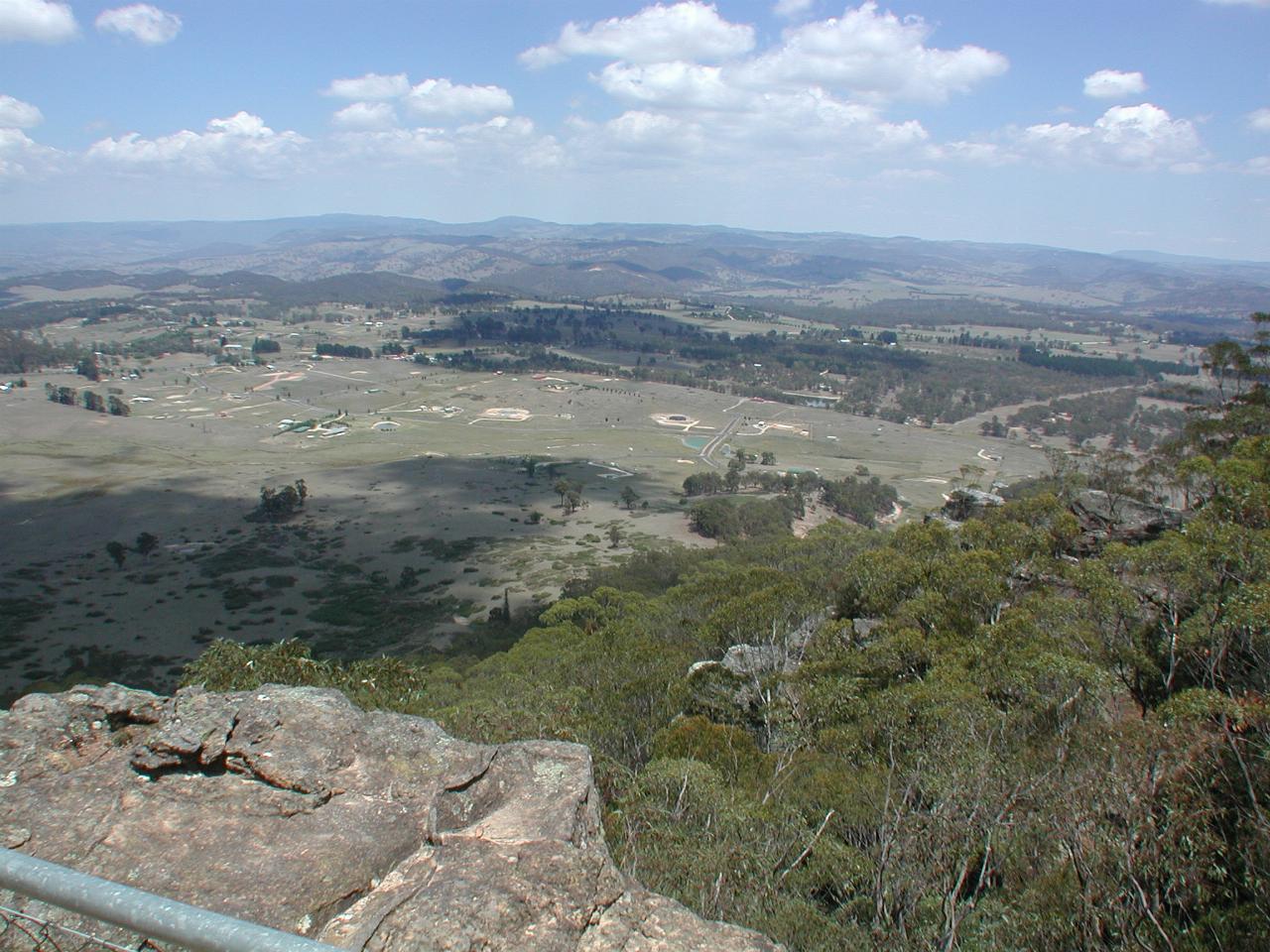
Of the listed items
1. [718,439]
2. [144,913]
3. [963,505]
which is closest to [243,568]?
[963,505]

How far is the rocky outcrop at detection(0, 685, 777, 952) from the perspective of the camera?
6457 millimetres

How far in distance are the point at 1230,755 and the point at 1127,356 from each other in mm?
227854

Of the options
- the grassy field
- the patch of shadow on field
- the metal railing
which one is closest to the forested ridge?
the metal railing

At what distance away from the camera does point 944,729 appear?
14922 millimetres

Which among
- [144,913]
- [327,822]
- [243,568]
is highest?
[144,913]

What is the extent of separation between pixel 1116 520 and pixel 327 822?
126 feet

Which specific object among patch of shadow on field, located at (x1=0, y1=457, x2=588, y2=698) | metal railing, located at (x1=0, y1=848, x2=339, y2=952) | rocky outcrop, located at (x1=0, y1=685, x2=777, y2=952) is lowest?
patch of shadow on field, located at (x1=0, y1=457, x2=588, y2=698)

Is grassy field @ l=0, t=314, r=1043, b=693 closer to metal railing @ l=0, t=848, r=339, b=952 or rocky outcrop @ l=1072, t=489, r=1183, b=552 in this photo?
rocky outcrop @ l=1072, t=489, r=1183, b=552

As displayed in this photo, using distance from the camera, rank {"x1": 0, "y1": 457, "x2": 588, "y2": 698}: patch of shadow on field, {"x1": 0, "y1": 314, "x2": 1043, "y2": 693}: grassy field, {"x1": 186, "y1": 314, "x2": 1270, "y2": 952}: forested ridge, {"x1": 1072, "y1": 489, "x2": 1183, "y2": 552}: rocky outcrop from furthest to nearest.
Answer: {"x1": 0, "y1": 314, "x2": 1043, "y2": 693}: grassy field → {"x1": 0, "y1": 457, "x2": 588, "y2": 698}: patch of shadow on field → {"x1": 1072, "y1": 489, "x2": 1183, "y2": 552}: rocky outcrop → {"x1": 186, "y1": 314, "x2": 1270, "y2": 952}: forested ridge

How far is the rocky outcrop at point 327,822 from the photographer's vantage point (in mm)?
6457

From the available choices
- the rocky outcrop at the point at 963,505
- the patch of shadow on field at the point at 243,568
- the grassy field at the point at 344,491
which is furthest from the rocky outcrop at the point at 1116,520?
the grassy field at the point at 344,491

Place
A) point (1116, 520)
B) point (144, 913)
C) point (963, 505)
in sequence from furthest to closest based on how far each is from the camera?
point (963, 505)
point (1116, 520)
point (144, 913)

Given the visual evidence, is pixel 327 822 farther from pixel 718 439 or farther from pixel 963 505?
pixel 718 439

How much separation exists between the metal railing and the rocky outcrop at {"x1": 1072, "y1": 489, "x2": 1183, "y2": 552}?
121ft
